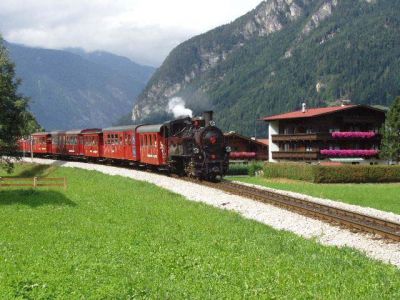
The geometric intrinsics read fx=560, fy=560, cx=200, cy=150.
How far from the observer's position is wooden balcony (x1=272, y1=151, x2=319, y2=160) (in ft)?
231

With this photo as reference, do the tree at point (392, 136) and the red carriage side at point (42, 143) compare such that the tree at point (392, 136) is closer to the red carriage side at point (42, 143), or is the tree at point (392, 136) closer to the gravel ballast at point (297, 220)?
the gravel ballast at point (297, 220)

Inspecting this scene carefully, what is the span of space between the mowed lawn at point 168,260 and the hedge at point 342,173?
77.9 ft

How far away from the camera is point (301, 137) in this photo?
7269cm

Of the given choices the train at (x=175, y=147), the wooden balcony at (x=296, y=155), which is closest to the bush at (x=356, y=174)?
the train at (x=175, y=147)

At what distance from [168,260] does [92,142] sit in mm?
46053

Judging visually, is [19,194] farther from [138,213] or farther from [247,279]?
[247,279]

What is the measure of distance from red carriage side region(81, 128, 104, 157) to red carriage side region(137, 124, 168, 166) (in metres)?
12.3

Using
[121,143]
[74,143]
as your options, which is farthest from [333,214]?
[74,143]

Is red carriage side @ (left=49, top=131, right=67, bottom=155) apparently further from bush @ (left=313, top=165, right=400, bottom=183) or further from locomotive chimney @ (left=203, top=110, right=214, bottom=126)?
locomotive chimney @ (left=203, top=110, right=214, bottom=126)

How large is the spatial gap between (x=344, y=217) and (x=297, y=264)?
31.1 ft

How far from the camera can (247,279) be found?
36.9ft

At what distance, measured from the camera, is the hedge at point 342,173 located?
147ft

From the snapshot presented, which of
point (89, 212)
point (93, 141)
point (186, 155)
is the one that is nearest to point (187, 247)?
point (89, 212)

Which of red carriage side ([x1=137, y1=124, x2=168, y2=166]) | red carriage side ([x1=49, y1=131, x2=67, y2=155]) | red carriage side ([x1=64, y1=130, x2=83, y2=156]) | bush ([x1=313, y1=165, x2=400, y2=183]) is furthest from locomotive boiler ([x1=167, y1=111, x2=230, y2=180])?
red carriage side ([x1=49, y1=131, x2=67, y2=155])
